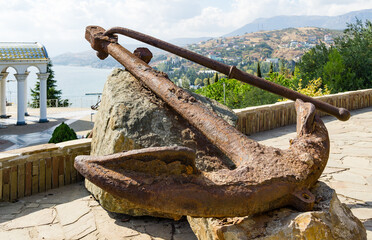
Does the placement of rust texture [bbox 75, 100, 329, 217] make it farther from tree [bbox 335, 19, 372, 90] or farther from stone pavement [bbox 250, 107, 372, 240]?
tree [bbox 335, 19, 372, 90]

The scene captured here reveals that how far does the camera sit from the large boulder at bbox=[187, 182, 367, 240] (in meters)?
1.81

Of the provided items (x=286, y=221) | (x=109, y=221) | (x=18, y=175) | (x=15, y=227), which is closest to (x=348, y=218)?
(x=286, y=221)

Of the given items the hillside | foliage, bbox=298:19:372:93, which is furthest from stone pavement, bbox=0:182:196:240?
the hillside

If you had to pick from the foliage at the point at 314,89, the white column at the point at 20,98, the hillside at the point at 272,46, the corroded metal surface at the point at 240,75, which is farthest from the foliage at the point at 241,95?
the hillside at the point at 272,46

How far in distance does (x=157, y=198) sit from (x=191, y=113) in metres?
0.99

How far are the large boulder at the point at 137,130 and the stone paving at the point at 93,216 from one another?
0.12 m

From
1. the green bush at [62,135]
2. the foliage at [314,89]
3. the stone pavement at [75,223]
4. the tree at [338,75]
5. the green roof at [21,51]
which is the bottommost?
the stone pavement at [75,223]

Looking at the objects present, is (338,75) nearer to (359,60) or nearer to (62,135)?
(359,60)

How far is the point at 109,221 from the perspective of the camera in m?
3.16

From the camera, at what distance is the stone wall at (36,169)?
11.5ft

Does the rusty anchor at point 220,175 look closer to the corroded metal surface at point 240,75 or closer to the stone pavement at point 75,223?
the corroded metal surface at point 240,75

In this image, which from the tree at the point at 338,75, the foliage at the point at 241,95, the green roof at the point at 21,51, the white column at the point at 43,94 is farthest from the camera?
the white column at the point at 43,94

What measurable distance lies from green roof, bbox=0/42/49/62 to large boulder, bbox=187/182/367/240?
16145 millimetres

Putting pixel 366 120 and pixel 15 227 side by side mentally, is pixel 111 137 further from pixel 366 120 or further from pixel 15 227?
pixel 366 120
